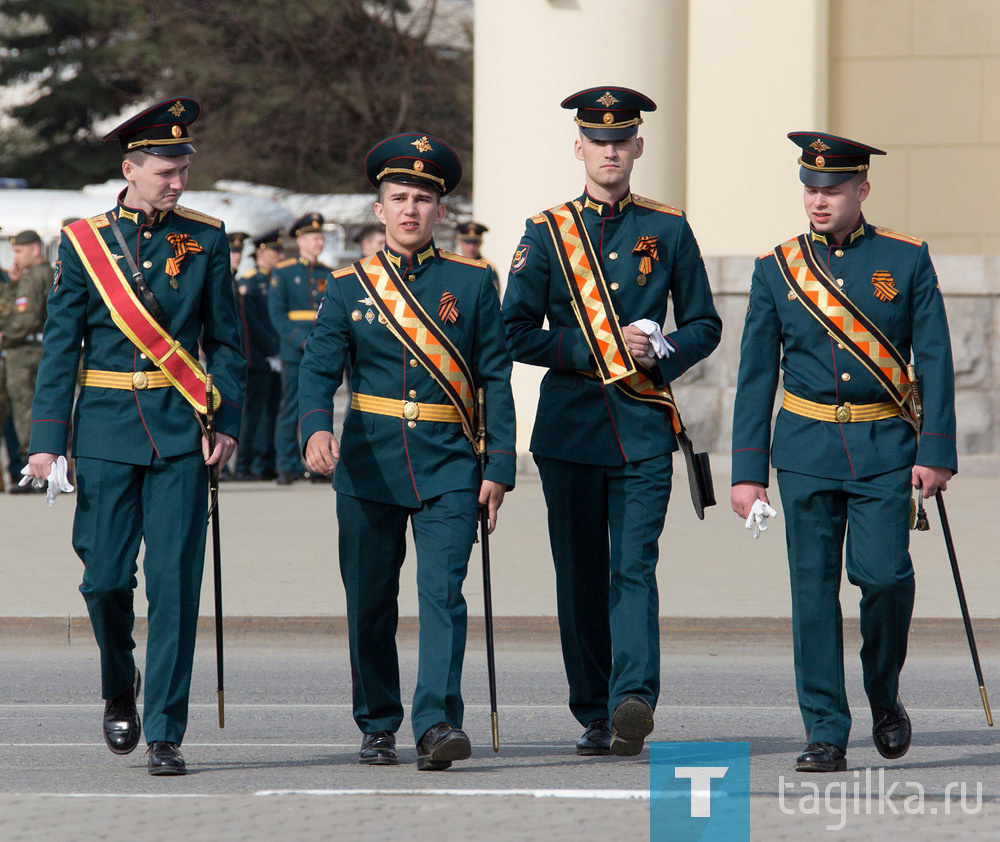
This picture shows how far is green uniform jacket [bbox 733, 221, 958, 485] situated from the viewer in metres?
6.45

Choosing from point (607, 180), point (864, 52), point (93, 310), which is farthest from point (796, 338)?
point (864, 52)

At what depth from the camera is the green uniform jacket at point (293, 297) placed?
637 inches

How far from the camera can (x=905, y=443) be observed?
6504mm

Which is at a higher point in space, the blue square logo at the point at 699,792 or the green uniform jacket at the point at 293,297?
the green uniform jacket at the point at 293,297

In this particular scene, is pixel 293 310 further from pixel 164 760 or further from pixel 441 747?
pixel 441 747

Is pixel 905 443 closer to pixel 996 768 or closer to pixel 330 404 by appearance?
pixel 996 768

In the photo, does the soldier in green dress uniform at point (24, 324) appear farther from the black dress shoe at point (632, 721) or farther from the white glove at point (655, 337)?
the black dress shoe at point (632, 721)

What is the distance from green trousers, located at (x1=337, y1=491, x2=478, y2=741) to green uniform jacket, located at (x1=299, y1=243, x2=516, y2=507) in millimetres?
75

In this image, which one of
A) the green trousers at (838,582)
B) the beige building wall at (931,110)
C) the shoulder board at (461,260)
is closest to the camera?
the green trousers at (838,582)

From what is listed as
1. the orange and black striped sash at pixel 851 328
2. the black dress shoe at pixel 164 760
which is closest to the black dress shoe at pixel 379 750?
the black dress shoe at pixel 164 760

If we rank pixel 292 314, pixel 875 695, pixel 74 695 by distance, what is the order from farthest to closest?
pixel 292 314, pixel 74 695, pixel 875 695

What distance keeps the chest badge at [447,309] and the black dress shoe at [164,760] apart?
1.68 meters

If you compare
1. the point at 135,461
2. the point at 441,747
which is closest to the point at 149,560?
the point at 135,461

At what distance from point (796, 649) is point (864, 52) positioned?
1209 cm
